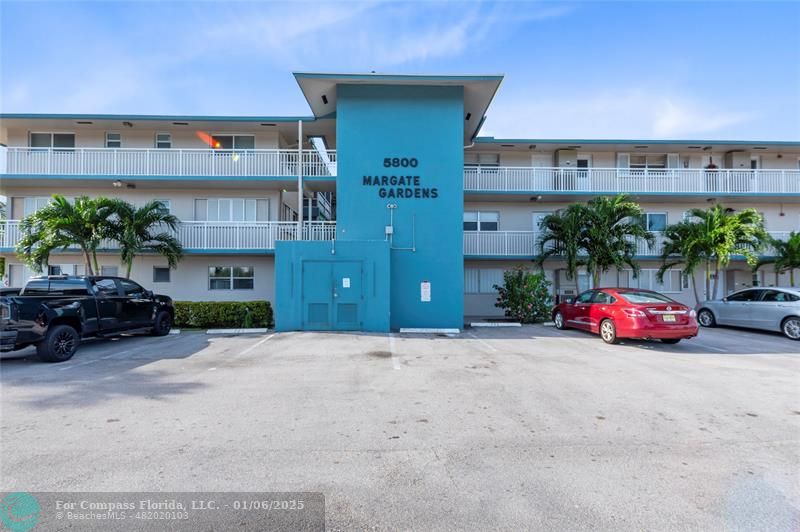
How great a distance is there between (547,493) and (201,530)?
2.82 m

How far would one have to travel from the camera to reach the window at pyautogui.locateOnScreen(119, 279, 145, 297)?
11.0 metres

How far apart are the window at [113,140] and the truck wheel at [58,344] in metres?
12.4

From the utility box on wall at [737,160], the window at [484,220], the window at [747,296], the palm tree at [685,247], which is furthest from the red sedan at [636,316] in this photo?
the utility box on wall at [737,160]

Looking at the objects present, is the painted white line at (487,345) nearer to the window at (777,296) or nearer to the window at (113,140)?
the window at (777,296)

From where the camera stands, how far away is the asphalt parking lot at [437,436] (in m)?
3.22

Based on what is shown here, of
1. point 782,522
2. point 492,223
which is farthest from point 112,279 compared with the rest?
point 492,223

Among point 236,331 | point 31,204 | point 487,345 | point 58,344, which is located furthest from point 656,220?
point 31,204

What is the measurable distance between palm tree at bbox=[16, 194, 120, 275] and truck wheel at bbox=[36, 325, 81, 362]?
20.7 ft

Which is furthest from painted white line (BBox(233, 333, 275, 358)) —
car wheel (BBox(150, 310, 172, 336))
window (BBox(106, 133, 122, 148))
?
window (BBox(106, 133, 122, 148))

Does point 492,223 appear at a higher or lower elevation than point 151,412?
higher

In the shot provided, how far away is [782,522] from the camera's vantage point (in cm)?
298

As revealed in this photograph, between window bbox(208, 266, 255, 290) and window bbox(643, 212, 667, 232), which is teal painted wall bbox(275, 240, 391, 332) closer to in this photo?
window bbox(208, 266, 255, 290)

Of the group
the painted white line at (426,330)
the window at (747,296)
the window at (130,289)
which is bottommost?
the painted white line at (426,330)

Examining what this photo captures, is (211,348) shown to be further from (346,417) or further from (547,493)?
(547,493)
